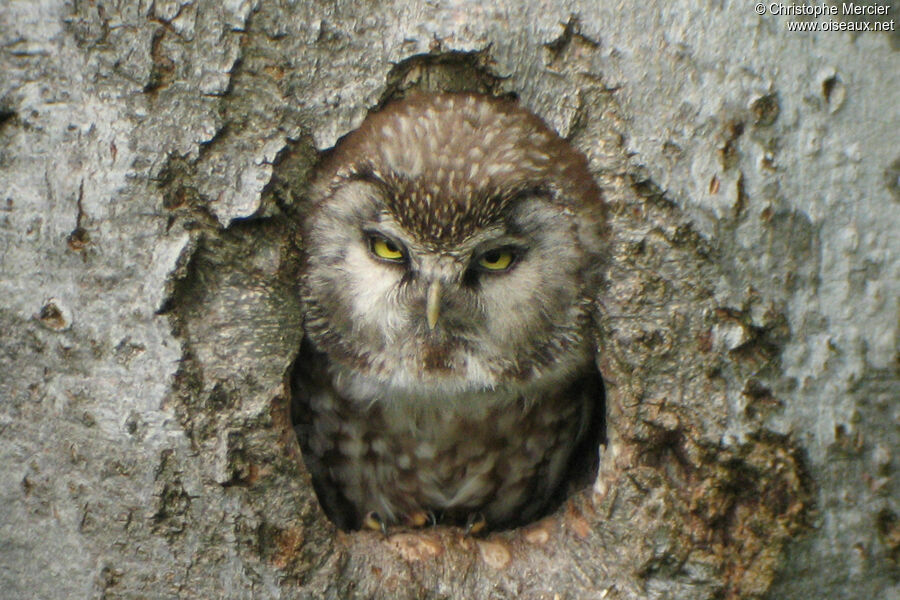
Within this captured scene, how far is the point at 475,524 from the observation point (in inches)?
114

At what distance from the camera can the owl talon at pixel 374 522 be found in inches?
114

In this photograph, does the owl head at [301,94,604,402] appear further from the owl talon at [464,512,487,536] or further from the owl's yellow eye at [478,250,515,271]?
the owl talon at [464,512,487,536]

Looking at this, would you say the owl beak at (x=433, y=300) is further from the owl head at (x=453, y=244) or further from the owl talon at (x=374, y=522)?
the owl talon at (x=374, y=522)

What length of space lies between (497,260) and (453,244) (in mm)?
172

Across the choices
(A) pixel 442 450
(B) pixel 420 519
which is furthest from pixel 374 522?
(A) pixel 442 450

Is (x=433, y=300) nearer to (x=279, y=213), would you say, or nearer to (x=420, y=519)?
(x=279, y=213)

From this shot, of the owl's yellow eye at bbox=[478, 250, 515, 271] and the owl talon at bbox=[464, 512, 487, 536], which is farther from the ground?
the owl's yellow eye at bbox=[478, 250, 515, 271]

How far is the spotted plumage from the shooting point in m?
2.25

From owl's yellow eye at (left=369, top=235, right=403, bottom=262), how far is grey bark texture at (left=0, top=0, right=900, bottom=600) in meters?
0.26

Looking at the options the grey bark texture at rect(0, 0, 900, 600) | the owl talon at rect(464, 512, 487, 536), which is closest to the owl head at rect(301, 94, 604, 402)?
the grey bark texture at rect(0, 0, 900, 600)

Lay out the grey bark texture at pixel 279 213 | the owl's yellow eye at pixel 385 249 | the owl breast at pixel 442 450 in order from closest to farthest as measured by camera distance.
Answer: the grey bark texture at pixel 279 213, the owl's yellow eye at pixel 385 249, the owl breast at pixel 442 450

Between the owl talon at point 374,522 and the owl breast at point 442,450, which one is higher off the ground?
the owl breast at point 442,450

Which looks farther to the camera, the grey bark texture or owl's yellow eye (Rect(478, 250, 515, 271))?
owl's yellow eye (Rect(478, 250, 515, 271))

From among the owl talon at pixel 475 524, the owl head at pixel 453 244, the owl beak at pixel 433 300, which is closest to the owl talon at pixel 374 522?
the owl talon at pixel 475 524
